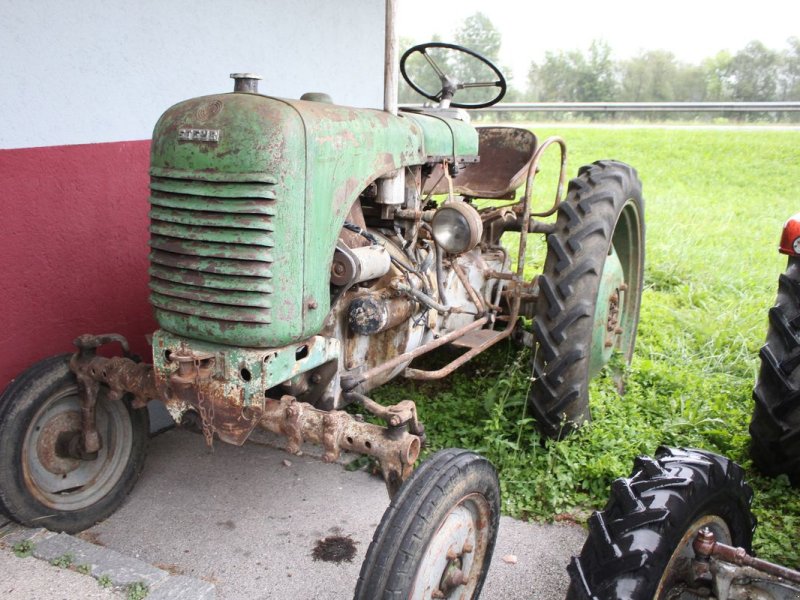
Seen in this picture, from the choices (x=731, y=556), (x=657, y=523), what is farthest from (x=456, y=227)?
(x=731, y=556)

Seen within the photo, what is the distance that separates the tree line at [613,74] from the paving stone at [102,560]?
24.1 m

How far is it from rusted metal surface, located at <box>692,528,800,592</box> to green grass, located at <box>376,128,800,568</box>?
37.2 inches

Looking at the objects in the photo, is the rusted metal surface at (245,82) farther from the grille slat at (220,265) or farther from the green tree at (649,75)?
the green tree at (649,75)

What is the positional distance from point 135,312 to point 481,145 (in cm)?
227

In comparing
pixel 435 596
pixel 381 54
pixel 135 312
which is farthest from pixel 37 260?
pixel 381 54

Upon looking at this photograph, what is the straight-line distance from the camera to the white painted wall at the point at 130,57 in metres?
2.97

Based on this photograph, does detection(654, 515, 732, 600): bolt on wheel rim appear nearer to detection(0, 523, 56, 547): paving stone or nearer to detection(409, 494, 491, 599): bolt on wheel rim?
detection(409, 494, 491, 599): bolt on wheel rim

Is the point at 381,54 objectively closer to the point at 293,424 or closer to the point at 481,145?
the point at 481,145

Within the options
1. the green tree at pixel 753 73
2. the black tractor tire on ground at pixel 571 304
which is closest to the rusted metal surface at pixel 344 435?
the black tractor tire on ground at pixel 571 304

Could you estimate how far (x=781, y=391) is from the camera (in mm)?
3141

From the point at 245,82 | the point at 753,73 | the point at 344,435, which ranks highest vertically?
the point at 753,73

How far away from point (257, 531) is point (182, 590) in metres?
0.63

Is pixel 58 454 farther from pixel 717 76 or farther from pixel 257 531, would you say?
pixel 717 76

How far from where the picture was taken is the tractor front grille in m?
2.22
